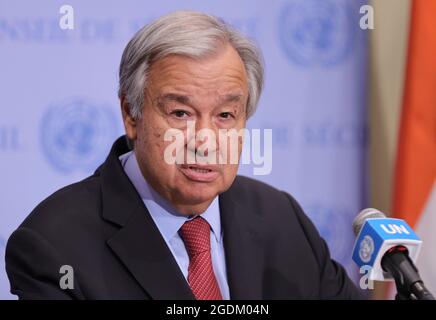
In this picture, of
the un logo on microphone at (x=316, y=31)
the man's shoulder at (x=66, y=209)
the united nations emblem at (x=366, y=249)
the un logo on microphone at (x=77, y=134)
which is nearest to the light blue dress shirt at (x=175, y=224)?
the man's shoulder at (x=66, y=209)

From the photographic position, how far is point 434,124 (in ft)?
6.73

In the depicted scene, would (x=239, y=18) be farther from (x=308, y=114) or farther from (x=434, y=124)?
(x=434, y=124)

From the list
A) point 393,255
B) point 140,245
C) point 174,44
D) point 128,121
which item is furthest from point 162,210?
point 393,255

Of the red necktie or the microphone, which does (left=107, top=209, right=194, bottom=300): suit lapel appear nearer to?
the red necktie

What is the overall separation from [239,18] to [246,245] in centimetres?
76

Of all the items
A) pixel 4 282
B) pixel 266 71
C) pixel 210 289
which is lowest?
pixel 4 282

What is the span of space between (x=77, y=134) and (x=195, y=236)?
1.82 feet

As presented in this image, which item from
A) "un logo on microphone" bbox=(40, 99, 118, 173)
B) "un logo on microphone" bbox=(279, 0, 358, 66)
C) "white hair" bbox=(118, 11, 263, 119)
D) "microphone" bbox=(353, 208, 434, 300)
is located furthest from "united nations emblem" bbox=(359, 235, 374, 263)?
"un logo on microphone" bbox=(279, 0, 358, 66)

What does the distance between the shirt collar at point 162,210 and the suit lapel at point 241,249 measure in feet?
0.09

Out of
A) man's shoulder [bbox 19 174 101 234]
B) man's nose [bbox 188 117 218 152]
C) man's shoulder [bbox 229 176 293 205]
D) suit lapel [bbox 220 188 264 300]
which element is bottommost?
suit lapel [bbox 220 188 264 300]

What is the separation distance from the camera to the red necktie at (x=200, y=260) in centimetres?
145

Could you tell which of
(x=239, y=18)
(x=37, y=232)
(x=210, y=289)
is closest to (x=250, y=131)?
(x=239, y=18)

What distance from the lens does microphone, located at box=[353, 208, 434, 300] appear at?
101 cm

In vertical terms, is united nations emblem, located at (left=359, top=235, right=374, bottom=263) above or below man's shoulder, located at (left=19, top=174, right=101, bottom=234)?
above
